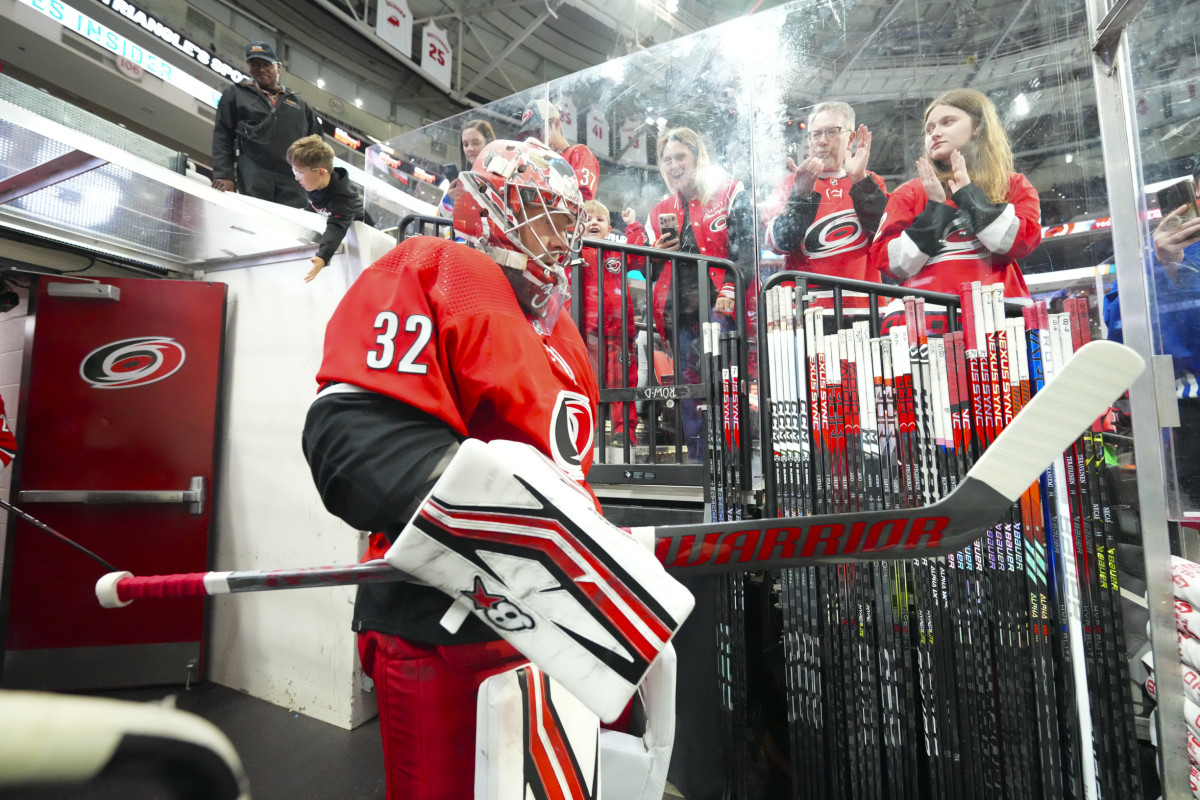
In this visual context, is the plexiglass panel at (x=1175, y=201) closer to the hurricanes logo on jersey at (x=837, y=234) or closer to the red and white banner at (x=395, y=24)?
the hurricanes logo on jersey at (x=837, y=234)

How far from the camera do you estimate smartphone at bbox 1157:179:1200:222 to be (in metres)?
1.78

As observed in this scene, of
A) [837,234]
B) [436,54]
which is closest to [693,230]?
[837,234]

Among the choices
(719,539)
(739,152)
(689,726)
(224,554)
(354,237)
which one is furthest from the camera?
(739,152)

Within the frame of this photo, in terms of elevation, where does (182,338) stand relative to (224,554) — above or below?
above

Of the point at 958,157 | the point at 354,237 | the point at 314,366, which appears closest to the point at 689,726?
the point at 314,366

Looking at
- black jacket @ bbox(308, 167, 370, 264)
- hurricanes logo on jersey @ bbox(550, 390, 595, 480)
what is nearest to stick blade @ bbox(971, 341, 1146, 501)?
hurricanes logo on jersey @ bbox(550, 390, 595, 480)

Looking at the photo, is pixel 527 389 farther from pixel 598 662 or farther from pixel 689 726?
pixel 689 726

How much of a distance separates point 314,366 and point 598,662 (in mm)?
2526

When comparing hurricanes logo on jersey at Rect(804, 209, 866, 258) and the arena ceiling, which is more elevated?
the arena ceiling

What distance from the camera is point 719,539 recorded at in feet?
2.46

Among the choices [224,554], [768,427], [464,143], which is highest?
[464,143]

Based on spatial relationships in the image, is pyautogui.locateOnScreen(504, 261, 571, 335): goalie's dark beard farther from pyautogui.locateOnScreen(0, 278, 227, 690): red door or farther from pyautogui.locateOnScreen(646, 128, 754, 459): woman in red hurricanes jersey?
pyautogui.locateOnScreen(0, 278, 227, 690): red door

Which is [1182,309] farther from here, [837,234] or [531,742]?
[531,742]

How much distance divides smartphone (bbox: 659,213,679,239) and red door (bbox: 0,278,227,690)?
258 centimetres
